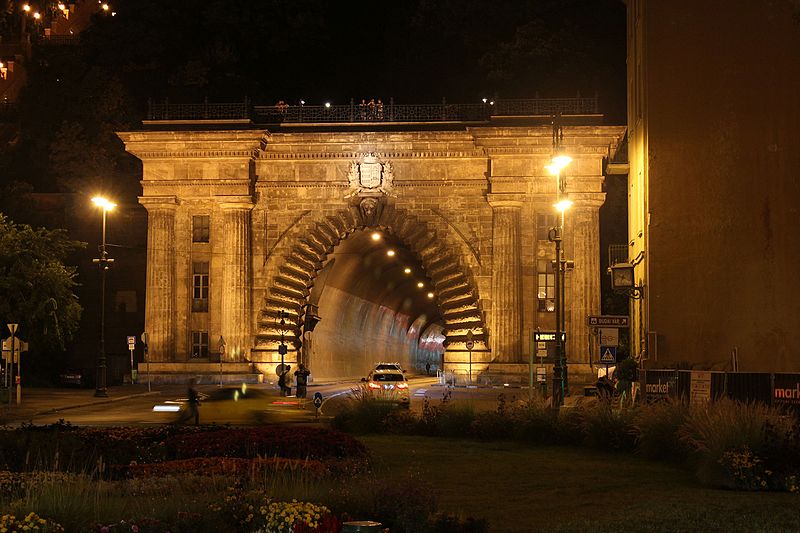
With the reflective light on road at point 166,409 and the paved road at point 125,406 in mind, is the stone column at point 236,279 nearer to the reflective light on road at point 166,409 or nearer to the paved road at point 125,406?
the paved road at point 125,406

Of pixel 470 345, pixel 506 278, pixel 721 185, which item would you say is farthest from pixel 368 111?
pixel 721 185

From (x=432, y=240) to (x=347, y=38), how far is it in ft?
153

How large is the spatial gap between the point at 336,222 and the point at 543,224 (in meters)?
11.3

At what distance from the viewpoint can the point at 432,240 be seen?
6253 centimetres

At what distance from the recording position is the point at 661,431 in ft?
78.1

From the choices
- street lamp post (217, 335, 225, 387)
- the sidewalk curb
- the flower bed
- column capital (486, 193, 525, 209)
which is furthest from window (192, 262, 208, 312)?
the flower bed

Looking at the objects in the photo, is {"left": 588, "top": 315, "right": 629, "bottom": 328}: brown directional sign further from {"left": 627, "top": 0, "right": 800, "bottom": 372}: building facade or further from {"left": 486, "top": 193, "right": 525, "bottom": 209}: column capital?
{"left": 486, "top": 193, "right": 525, "bottom": 209}: column capital

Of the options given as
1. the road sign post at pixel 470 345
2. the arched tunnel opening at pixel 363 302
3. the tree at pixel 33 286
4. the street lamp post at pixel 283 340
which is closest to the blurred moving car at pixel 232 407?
the street lamp post at pixel 283 340

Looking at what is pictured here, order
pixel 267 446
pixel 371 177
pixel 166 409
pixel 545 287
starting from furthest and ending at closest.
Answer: pixel 371 177, pixel 545 287, pixel 166 409, pixel 267 446

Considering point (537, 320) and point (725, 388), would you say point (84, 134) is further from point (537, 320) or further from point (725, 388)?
point (725, 388)

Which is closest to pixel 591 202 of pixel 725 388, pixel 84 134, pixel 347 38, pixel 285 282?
pixel 285 282

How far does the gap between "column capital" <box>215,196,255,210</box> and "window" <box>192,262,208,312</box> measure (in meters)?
3.64

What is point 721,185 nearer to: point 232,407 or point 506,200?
point 232,407

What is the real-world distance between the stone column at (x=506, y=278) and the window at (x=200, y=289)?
15.9m
